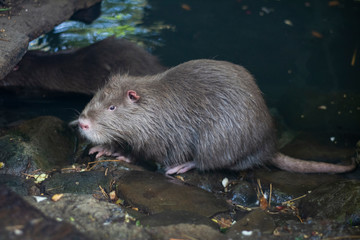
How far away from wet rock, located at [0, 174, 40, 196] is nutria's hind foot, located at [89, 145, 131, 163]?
81 cm

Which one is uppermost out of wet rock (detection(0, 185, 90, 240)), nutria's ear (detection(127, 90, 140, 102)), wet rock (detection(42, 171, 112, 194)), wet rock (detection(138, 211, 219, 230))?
wet rock (detection(0, 185, 90, 240))

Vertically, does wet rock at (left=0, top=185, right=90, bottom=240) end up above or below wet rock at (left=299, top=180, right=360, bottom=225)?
above

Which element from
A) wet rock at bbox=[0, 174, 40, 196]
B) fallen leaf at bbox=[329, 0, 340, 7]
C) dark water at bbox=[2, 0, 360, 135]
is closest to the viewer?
wet rock at bbox=[0, 174, 40, 196]

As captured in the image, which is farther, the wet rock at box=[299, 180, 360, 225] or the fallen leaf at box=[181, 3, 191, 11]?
the fallen leaf at box=[181, 3, 191, 11]

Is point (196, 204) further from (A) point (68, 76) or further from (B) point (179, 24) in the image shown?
(B) point (179, 24)

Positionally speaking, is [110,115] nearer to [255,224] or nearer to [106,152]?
[106,152]

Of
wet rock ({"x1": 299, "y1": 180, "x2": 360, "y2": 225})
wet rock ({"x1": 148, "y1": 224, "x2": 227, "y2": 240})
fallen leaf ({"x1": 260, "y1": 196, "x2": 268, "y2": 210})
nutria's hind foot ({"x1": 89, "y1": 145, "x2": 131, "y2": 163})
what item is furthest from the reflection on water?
wet rock ({"x1": 148, "y1": 224, "x2": 227, "y2": 240})

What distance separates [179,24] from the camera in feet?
23.7

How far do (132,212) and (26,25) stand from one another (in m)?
2.59

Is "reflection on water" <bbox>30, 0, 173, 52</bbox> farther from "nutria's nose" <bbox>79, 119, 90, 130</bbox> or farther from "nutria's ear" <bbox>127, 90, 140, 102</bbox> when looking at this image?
"nutria's nose" <bbox>79, 119, 90, 130</bbox>

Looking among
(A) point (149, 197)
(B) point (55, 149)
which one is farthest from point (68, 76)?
(A) point (149, 197)

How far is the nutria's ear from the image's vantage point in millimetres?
4027

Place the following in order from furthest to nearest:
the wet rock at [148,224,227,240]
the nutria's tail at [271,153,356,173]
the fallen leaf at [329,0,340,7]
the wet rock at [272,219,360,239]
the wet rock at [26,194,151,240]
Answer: the fallen leaf at [329,0,340,7], the nutria's tail at [271,153,356,173], the wet rock at [272,219,360,239], the wet rock at [148,224,227,240], the wet rock at [26,194,151,240]

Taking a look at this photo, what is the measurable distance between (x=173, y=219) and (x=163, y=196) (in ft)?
1.89
